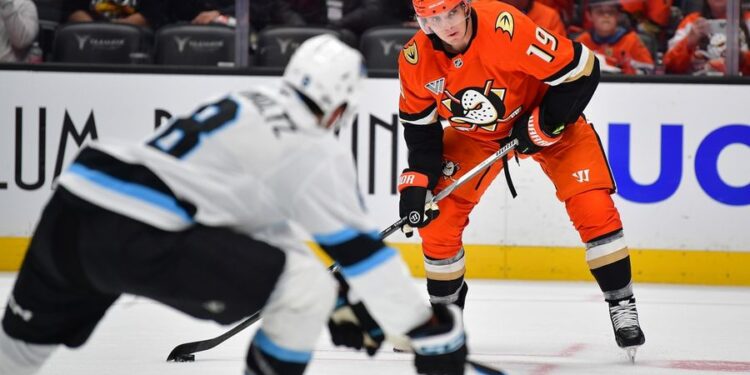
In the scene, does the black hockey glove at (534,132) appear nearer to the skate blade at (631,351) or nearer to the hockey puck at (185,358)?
the skate blade at (631,351)

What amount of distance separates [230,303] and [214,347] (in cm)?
154

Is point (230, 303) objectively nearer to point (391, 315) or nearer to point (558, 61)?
point (391, 315)

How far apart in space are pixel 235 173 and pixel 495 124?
1689 mm

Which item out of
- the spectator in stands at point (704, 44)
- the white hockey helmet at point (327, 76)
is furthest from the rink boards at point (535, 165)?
the white hockey helmet at point (327, 76)

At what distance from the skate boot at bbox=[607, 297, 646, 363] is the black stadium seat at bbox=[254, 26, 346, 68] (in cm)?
248

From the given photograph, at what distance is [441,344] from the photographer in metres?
2.14

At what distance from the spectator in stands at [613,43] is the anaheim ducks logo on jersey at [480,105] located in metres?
1.93

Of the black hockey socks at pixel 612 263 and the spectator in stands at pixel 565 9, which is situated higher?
the spectator in stands at pixel 565 9

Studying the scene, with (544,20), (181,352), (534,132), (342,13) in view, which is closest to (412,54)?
(534,132)

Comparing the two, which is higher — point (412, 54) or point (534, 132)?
point (412, 54)

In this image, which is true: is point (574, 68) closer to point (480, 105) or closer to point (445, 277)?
point (480, 105)

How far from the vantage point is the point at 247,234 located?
217 cm

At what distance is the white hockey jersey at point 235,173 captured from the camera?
2.04m

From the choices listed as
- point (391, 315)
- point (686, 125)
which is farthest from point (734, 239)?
point (391, 315)
